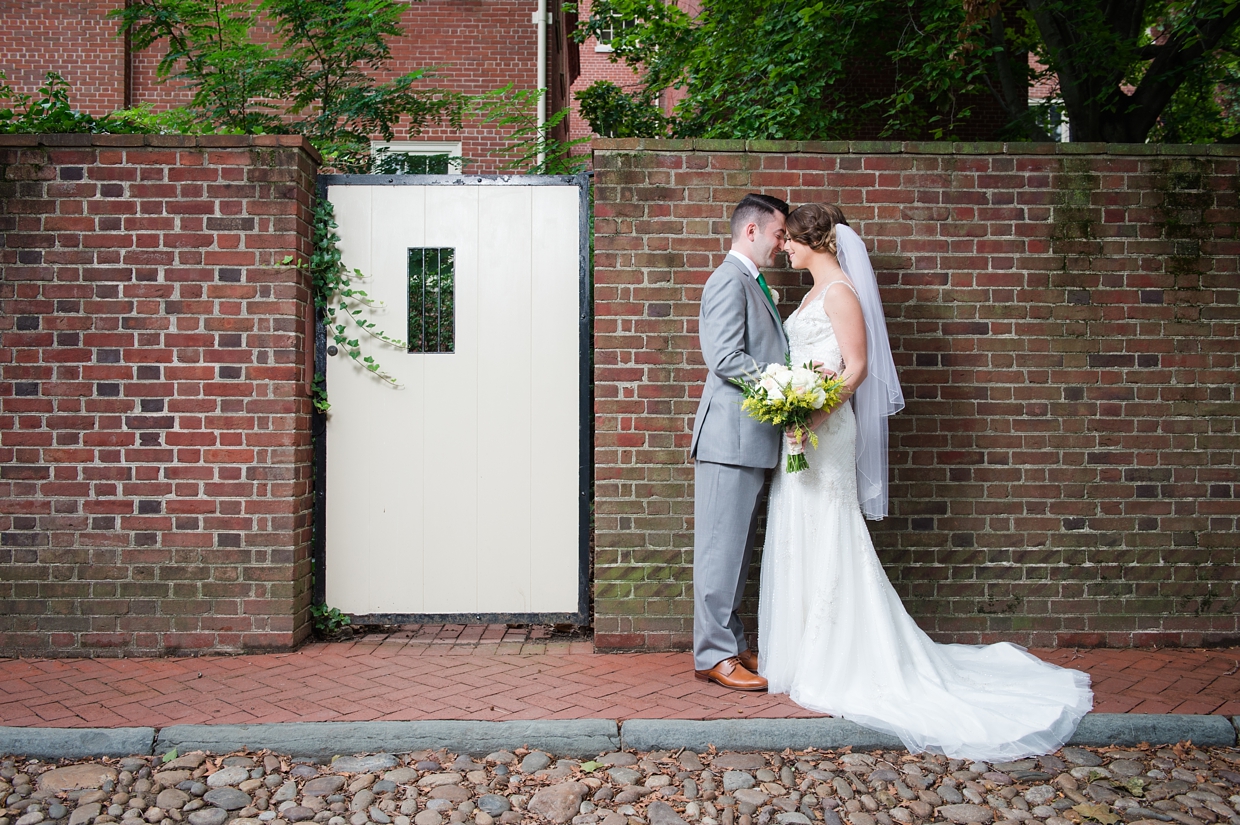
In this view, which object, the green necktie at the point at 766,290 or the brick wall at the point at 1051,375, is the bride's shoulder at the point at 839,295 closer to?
the green necktie at the point at 766,290

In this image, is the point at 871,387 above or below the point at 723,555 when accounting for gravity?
above

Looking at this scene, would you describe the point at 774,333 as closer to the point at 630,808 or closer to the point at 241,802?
the point at 630,808

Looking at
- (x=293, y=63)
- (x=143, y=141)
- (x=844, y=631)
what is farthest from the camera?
(x=293, y=63)

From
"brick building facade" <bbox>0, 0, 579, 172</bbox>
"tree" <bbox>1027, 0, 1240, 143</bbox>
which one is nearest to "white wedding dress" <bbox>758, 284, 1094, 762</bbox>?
"tree" <bbox>1027, 0, 1240, 143</bbox>

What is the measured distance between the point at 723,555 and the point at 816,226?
1600 mm

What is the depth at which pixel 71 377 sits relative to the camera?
4457mm

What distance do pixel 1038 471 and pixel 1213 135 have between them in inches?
272

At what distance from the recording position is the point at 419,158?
333 inches

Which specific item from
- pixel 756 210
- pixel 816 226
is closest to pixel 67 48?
pixel 756 210

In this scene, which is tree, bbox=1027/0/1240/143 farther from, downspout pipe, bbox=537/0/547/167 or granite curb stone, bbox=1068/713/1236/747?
downspout pipe, bbox=537/0/547/167

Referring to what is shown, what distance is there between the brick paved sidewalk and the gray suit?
32 centimetres

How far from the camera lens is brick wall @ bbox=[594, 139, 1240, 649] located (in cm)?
453

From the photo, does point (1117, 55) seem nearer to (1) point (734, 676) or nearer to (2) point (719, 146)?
(2) point (719, 146)

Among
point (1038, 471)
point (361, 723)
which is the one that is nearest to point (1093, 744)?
point (1038, 471)
